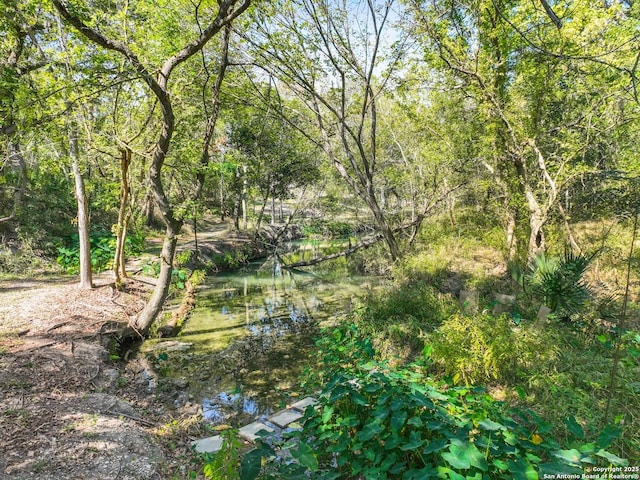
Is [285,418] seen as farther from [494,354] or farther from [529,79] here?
[529,79]

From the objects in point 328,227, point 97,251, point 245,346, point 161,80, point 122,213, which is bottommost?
point 245,346

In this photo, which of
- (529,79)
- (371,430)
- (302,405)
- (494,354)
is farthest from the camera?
(529,79)

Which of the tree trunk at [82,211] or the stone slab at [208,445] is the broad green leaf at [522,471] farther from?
the tree trunk at [82,211]

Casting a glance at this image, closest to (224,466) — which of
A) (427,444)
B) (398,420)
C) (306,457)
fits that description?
(306,457)

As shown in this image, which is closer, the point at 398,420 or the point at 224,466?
the point at 398,420

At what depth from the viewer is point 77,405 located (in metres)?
3.58

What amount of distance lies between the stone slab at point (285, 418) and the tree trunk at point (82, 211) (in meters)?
5.17

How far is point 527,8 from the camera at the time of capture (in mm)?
6250

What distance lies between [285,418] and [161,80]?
454 centimetres

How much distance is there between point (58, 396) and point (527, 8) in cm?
926

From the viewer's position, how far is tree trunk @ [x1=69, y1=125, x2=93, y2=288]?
19.4 feet

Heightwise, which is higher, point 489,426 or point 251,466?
point 489,426

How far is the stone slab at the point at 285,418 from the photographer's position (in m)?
3.58

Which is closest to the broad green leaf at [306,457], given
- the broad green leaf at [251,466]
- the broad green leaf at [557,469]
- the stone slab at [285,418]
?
the broad green leaf at [251,466]
